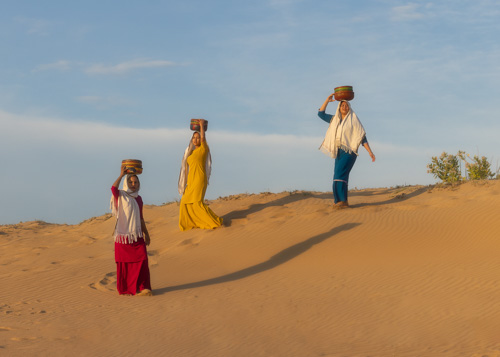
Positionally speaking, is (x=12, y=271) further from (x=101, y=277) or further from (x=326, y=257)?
(x=326, y=257)

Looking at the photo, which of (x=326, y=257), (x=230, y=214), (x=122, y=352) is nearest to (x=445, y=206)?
(x=326, y=257)

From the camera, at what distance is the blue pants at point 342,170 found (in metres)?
15.0

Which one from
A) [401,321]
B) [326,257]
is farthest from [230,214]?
[401,321]

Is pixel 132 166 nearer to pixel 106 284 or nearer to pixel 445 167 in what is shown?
pixel 106 284

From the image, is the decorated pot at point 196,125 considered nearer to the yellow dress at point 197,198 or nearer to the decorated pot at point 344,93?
the yellow dress at point 197,198

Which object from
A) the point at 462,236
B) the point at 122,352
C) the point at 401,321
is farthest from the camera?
the point at 462,236

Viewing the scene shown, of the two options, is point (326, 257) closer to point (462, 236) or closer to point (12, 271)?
point (462, 236)

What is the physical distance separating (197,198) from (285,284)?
14.8 ft

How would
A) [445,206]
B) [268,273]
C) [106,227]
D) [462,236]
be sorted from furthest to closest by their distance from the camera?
[106,227] < [445,206] < [462,236] < [268,273]

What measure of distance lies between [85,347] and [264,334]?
94.4 inches

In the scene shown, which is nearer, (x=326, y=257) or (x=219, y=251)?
(x=326, y=257)

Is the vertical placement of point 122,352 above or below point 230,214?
below

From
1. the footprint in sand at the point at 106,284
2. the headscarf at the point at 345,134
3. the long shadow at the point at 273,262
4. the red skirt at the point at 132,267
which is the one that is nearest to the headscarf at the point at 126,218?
the red skirt at the point at 132,267

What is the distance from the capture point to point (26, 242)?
17.8 meters
